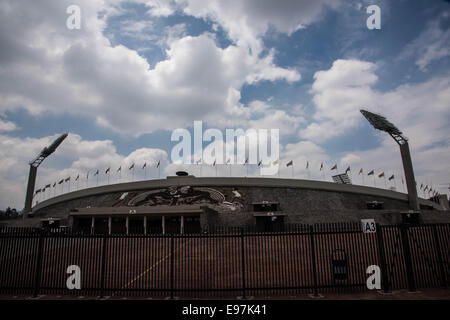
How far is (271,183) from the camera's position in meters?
59.0

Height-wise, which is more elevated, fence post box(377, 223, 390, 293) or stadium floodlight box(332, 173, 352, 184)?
stadium floodlight box(332, 173, 352, 184)

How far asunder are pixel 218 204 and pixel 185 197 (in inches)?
294

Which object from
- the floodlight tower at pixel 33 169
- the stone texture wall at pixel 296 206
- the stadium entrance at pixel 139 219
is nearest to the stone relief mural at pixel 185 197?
the stone texture wall at pixel 296 206

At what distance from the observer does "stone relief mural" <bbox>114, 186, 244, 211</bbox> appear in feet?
166

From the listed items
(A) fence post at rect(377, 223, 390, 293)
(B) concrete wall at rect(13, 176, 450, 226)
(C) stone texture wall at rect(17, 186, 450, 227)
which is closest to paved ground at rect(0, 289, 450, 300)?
(A) fence post at rect(377, 223, 390, 293)

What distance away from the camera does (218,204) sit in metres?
49.7

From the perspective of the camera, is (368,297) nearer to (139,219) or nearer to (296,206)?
(139,219)

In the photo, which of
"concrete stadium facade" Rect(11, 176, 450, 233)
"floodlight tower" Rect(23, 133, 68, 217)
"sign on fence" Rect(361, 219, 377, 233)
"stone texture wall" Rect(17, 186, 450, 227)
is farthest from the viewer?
"floodlight tower" Rect(23, 133, 68, 217)

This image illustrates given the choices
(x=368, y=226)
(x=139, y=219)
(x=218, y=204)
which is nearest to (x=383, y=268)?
(x=368, y=226)

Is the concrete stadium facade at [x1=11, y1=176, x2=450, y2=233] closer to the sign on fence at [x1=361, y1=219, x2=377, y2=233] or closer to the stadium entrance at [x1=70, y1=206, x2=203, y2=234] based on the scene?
the stadium entrance at [x1=70, y1=206, x2=203, y2=234]

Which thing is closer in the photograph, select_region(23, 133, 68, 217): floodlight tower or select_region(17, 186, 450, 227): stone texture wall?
select_region(17, 186, 450, 227): stone texture wall

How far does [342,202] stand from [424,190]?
33791 millimetres
